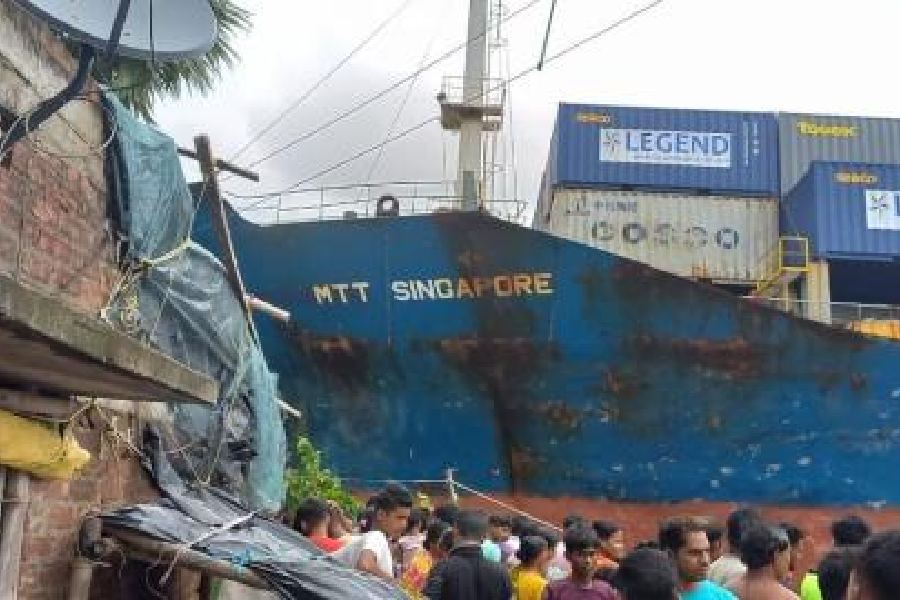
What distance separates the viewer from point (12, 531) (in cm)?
329

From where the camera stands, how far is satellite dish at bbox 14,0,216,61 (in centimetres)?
349

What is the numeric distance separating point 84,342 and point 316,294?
9974 mm

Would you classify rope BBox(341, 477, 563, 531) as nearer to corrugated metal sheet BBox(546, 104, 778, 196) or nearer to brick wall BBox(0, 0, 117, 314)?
brick wall BBox(0, 0, 117, 314)

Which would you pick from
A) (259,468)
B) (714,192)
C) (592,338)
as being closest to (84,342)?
(259,468)

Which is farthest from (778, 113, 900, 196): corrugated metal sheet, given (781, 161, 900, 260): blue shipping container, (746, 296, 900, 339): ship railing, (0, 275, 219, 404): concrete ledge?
(0, 275, 219, 404): concrete ledge

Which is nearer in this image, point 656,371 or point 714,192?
point 656,371

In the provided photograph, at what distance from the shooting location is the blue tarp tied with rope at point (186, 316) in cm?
457

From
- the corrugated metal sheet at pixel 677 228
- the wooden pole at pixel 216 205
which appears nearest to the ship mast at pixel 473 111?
the corrugated metal sheet at pixel 677 228

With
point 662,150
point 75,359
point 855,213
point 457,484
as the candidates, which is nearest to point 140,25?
point 75,359

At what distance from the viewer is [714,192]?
1966cm

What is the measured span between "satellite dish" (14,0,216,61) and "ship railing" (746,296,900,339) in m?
12.7

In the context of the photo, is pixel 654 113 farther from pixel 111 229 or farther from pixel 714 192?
pixel 111 229

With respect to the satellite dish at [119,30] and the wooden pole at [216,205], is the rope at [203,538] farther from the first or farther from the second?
the wooden pole at [216,205]

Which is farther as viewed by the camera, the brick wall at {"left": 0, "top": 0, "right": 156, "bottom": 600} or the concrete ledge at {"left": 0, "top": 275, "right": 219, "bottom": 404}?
the brick wall at {"left": 0, "top": 0, "right": 156, "bottom": 600}
